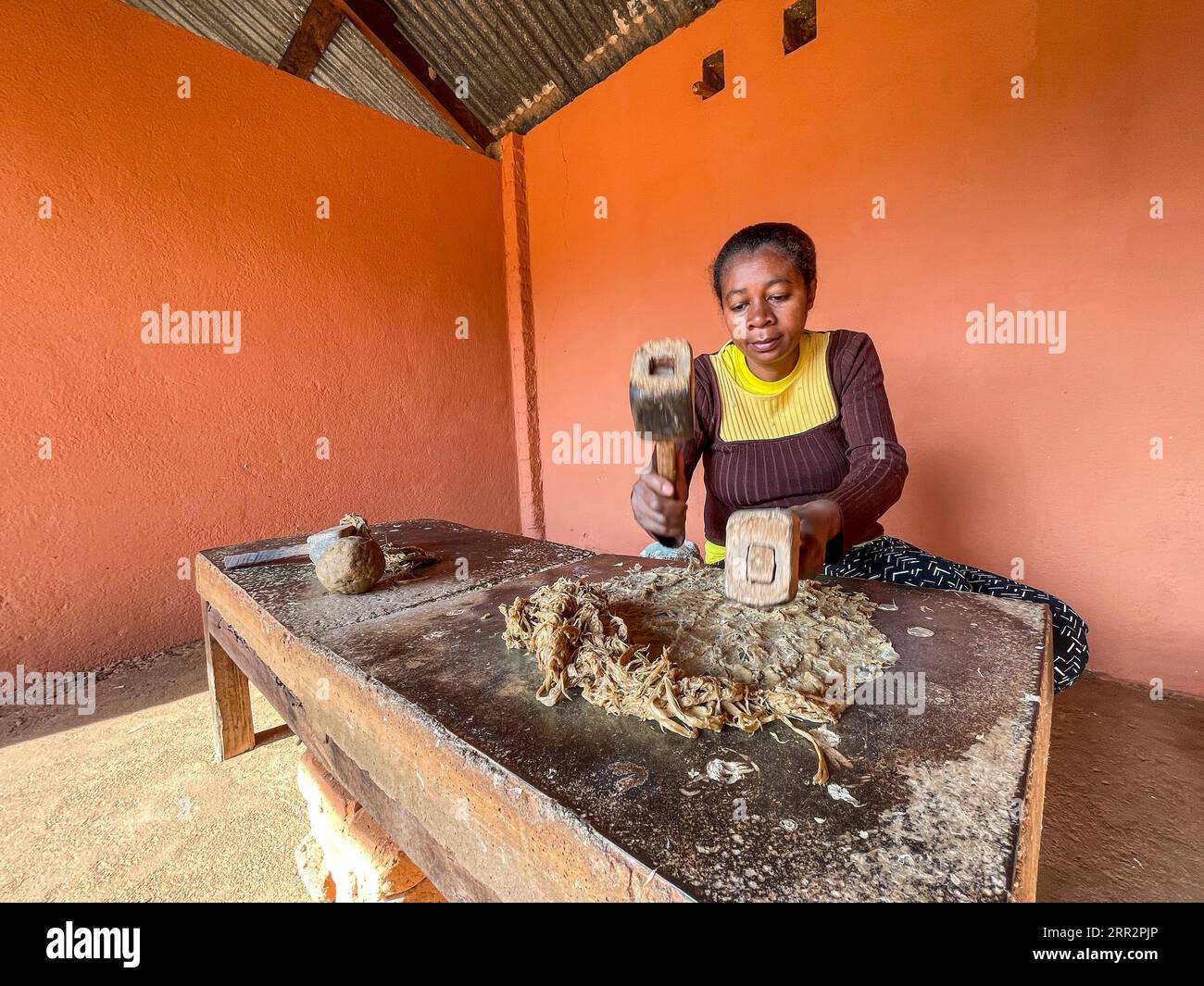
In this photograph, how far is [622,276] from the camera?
373 cm

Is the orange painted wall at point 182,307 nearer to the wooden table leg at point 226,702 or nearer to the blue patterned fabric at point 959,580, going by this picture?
the wooden table leg at point 226,702

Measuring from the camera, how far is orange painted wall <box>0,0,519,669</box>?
2.51 m

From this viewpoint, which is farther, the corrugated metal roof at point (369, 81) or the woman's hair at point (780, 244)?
the corrugated metal roof at point (369, 81)

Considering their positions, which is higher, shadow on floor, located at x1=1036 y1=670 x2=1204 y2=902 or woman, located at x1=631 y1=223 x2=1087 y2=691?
woman, located at x1=631 y1=223 x2=1087 y2=691

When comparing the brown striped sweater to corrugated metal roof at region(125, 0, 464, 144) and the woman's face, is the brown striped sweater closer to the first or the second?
the woman's face

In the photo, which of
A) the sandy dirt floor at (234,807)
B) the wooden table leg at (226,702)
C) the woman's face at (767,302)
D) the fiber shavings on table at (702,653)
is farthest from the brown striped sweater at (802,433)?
the wooden table leg at (226,702)

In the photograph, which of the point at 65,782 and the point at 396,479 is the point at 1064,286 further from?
the point at 65,782

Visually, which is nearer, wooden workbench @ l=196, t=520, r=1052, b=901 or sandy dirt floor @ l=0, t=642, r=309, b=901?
wooden workbench @ l=196, t=520, r=1052, b=901

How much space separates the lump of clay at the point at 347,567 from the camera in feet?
4.09

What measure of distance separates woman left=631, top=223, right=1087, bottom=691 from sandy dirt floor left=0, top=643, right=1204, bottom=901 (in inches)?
24.8

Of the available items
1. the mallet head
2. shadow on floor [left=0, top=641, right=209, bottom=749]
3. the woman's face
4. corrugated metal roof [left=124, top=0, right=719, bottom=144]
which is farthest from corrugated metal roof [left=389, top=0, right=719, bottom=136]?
shadow on floor [left=0, top=641, right=209, bottom=749]

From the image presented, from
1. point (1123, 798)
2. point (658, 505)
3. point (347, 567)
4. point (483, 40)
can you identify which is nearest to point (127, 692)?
point (347, 567)

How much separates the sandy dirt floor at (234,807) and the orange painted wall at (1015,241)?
1.63 ft

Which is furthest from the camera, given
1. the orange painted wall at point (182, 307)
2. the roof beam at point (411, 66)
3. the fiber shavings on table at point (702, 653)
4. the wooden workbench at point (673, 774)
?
the roof beam at point (411, 66)
